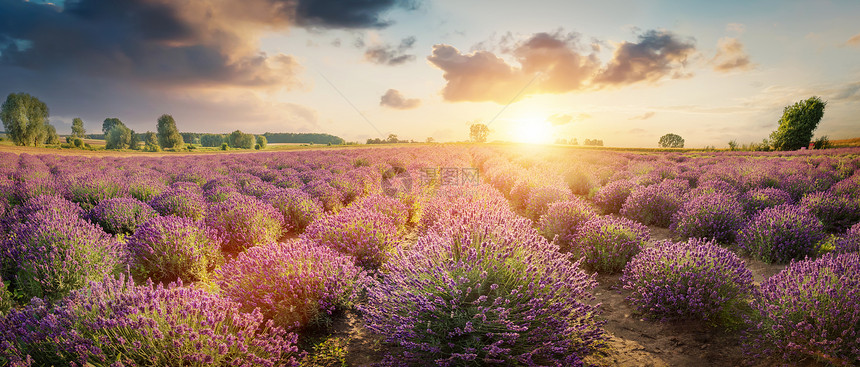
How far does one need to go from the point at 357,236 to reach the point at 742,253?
578cm

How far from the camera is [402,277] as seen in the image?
275 cm

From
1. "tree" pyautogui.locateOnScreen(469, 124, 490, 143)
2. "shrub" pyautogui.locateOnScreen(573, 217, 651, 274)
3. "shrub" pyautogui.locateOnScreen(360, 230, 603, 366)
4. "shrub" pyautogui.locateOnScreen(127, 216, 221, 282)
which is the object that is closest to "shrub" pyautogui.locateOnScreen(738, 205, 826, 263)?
"shrub" pyautogui.locateOnScreen(573, 217, 651, 274)

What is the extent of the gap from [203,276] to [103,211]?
3.20 meters

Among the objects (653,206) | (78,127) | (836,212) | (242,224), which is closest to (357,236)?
(242,224)

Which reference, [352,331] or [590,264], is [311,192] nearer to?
[352,331]

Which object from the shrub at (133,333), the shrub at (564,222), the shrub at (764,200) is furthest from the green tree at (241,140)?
the shrub at (764,200)

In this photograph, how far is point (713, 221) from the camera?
5.52m

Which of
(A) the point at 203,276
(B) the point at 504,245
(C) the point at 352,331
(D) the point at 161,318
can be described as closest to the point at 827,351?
(B) the point at 504,245

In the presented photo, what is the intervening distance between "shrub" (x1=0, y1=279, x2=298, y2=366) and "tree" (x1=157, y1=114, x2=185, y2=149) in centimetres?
8719

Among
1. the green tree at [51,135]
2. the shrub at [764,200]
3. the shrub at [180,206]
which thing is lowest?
the shrub at [180,206]

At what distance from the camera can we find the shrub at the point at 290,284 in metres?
3.06

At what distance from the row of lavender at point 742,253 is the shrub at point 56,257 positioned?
5.05m

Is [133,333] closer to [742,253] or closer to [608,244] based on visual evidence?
[608,244]

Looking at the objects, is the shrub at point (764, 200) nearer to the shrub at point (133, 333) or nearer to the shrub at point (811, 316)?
the shrub at point (811, 316)
